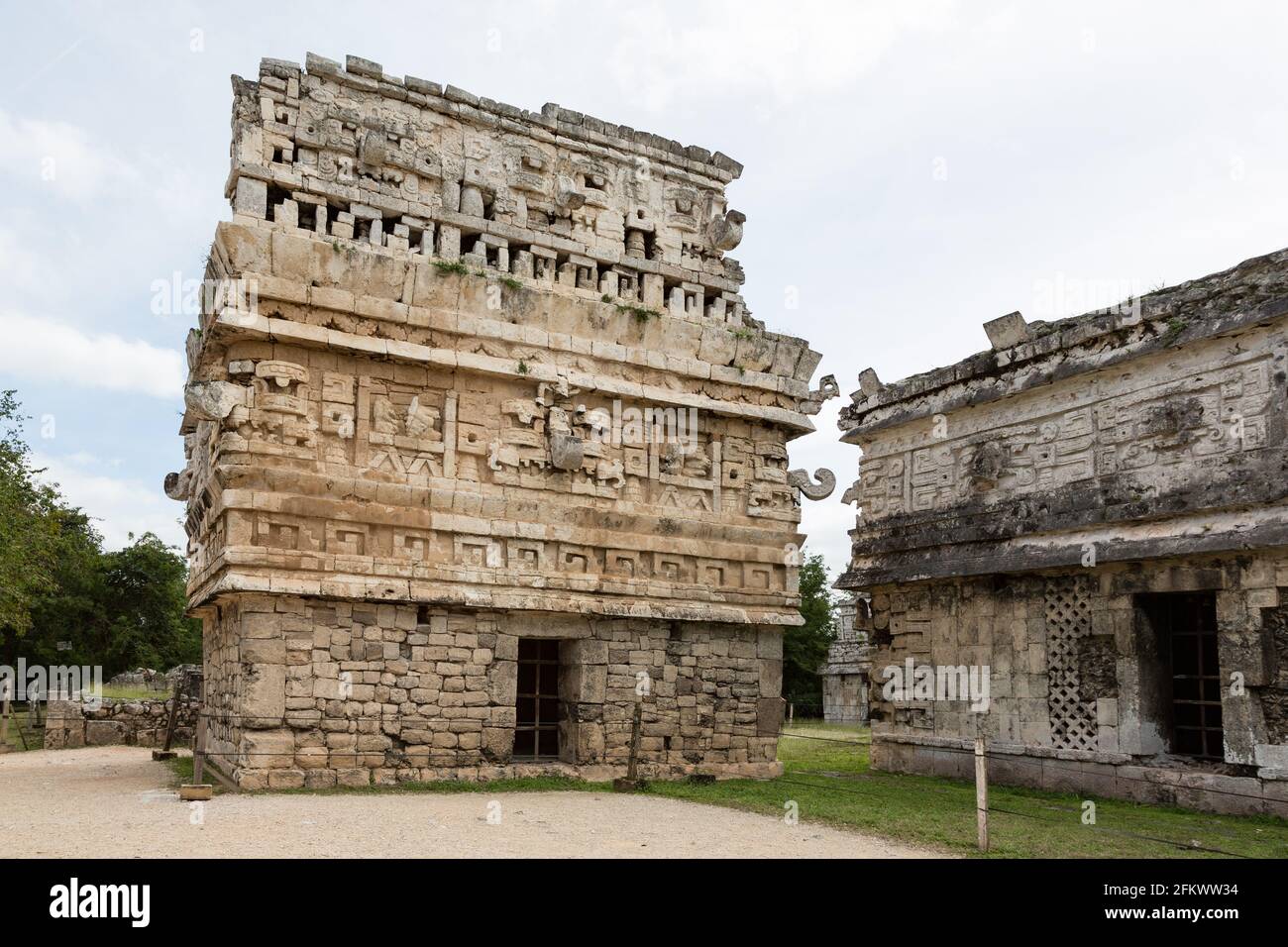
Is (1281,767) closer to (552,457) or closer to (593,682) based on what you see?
(593,682)

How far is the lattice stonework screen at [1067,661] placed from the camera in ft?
40.8

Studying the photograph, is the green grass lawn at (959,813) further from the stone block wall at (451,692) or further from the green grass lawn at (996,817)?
the stone block wall at (451,692)

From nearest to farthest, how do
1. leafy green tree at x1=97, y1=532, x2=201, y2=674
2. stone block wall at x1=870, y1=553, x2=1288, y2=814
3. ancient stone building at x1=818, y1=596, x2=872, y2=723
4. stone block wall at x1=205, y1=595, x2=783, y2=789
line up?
stone block wall at x1=205, y1=595, x2=783, y2=789 < stone block wall at x1=870, y1=553, x2=1288, y2=814 < ancient stone building at x1=818, y1=596, x2=872, y2=723 < leafy green tree at x1=97, y1=532, x2=201, y2=674

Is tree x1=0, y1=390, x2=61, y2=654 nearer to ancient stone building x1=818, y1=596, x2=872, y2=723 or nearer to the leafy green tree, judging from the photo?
the leafy green tree

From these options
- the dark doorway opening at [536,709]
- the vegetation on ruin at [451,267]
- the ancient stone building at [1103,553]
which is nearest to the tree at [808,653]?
the ancient stone building at [1103,553]

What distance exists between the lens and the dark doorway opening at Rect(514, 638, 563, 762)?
12492 mm

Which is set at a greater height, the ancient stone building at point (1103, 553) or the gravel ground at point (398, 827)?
the ancient stone building at point (1103, 553)

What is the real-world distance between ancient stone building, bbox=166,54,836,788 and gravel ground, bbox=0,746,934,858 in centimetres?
110

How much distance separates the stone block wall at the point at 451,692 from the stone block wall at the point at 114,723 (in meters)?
5.20

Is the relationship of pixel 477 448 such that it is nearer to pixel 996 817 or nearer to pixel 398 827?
pixel 398 827

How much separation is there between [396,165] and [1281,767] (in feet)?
Answer: 36.9

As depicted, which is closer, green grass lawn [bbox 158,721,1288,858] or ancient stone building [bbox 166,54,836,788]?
green grass lawn [bbox 158,721,1288,858]

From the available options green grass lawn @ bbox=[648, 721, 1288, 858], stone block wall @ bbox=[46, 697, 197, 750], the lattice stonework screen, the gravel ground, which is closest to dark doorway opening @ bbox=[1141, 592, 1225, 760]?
the lattice stonework screen
